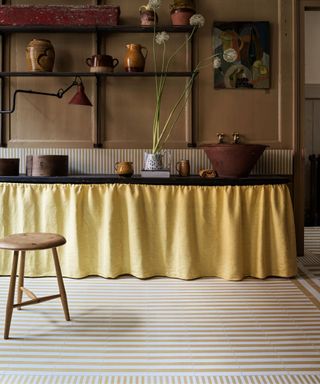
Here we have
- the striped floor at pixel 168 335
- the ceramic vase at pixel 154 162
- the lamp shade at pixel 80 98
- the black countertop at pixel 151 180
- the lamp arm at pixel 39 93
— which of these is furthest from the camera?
the lamp arm at pixel 39 93

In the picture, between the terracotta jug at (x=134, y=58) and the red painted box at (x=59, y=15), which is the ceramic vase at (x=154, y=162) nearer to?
the terracotta jug at (x=134, y=58)

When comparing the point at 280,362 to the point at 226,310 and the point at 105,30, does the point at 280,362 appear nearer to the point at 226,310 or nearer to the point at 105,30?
the point at 226,310

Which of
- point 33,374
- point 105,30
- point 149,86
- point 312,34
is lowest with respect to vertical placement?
point 33,374

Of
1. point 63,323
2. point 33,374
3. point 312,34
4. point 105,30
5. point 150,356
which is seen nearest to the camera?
point 33,374

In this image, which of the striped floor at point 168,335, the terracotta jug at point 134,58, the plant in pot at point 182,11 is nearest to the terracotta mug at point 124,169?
the striped floor at point 168,335

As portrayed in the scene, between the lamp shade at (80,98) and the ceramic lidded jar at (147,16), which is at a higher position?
the ceramic lidded jar at (147,16)

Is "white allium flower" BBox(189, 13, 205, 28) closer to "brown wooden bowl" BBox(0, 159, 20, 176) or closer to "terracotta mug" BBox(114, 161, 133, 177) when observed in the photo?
"terracotta mug" BBox(114, 161, 133, 177)

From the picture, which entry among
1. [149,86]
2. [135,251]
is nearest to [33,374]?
[135,251]

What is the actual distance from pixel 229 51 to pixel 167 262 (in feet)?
5.73

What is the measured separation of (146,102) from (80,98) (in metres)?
0.60

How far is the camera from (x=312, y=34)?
5547mm

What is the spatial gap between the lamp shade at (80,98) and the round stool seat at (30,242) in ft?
4.91

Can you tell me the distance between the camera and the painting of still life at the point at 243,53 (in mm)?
3639

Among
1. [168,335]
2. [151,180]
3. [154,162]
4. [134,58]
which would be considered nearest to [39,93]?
[134,58]
